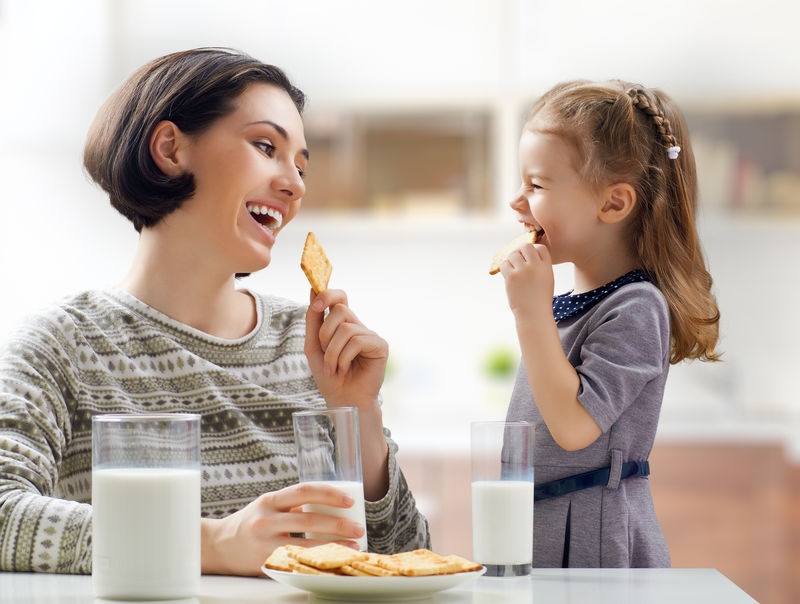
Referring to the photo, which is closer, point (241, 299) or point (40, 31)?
point (241, 299)

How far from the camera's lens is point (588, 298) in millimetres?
1483

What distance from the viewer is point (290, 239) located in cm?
459

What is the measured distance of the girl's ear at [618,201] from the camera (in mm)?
1483

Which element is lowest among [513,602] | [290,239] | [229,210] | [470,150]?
[513,602]

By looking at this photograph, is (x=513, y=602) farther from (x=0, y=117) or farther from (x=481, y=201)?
(x=0, y=117)

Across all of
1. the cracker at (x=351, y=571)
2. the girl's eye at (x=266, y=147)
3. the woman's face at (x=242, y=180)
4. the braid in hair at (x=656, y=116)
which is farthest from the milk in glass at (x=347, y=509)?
the braid in hair at (x=656, y=116)

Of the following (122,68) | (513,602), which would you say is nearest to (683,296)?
(513,602)

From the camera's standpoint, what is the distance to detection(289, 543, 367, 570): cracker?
3.07ft

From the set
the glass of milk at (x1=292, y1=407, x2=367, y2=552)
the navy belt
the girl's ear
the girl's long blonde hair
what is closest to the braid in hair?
the girl's long blonde hair

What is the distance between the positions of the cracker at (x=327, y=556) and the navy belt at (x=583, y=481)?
1.58 feet

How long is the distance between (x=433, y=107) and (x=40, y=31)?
166 cm

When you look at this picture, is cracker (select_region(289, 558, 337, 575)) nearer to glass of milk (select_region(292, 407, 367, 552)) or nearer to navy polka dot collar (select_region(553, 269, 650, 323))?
glass of milk (select_region(292, 407, 367, 552))

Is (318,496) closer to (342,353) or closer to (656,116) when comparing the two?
(342,353)

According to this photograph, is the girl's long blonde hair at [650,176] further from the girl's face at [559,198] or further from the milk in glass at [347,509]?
the milk in glass at [347,509]
